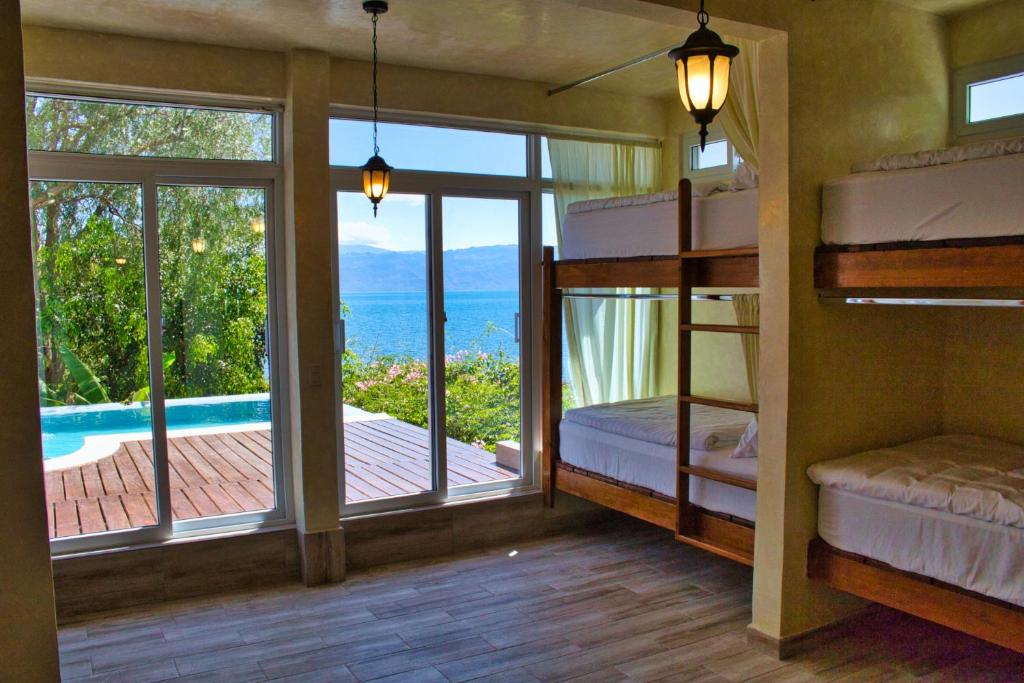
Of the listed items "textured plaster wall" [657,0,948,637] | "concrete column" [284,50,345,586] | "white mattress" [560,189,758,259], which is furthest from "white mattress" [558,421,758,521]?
"concrete column" [284,50,345,586]

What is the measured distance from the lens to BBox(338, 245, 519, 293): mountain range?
4691 millimetres

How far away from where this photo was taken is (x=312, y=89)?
4.27 m

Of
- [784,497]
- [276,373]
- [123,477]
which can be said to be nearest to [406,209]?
[276,373]

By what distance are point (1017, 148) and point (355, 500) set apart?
369 cm

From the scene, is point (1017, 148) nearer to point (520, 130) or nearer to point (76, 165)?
point (520, 130)

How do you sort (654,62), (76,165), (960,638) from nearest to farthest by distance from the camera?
(960,638), (76,165), (654,62)

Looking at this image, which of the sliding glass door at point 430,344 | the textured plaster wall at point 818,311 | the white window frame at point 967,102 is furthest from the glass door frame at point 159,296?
the white window frame at point 967,102

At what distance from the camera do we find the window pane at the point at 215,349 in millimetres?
4340

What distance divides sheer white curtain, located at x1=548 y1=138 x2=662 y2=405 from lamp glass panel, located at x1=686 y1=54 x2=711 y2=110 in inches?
115

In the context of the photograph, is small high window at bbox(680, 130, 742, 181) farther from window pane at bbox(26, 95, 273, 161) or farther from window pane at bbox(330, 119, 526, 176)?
window pane at bbox(26, 95, 273, 161)

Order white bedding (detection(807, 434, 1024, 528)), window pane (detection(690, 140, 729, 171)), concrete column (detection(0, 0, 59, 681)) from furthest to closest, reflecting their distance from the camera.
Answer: window pane (detection(690, 140, 729, 171)), white bedding (detection(807, 434, 1024, 528)), concrete column (detection(0, 0, 59, 681))

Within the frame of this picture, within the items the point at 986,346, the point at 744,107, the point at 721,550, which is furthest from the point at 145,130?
the point at 986,346

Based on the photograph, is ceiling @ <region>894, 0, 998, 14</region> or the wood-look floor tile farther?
ceiling @ <region>894, 0, 998, 14</region>

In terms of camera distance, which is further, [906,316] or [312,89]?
[312,89]
